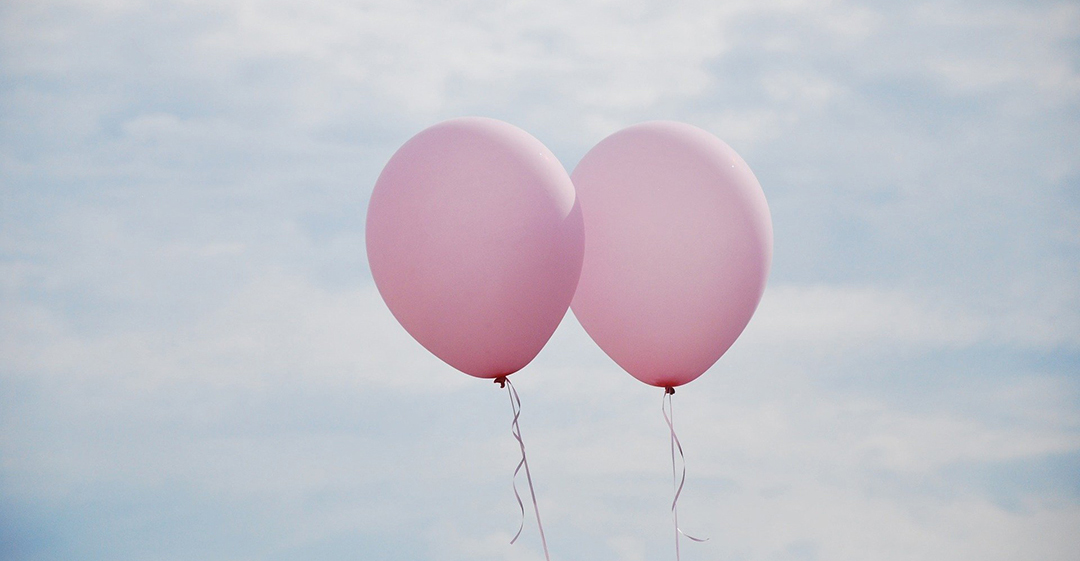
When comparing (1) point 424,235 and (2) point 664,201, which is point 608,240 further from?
(1) point 424,235

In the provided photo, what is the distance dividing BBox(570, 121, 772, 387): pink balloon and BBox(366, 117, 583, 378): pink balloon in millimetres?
256

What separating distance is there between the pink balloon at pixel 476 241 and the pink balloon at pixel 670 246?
26 cm

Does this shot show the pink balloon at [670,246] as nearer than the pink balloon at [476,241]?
No

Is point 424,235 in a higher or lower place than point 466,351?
higher

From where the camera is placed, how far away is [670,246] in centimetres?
549

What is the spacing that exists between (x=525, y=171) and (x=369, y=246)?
857 mm

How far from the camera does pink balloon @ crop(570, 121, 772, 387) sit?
551 cm

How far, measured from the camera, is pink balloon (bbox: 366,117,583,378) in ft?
16.8

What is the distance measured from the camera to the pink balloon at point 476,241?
16.8 ft

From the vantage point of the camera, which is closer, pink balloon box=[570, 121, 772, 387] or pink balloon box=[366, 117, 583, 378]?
pink balloon box=[366, 117, 583, 378]

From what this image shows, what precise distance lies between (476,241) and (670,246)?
0.99 metres

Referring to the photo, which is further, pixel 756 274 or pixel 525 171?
pixel 756 274

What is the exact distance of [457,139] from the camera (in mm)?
5324

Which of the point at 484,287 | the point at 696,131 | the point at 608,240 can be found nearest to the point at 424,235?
the point at 484,287
